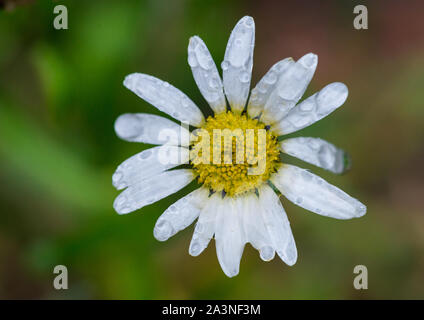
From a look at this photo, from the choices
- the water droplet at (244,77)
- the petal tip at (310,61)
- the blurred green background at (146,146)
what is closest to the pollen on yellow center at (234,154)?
the water droplet at (244,77)

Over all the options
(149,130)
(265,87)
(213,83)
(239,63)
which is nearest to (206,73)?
(213,83)

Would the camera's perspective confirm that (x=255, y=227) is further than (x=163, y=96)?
Yes

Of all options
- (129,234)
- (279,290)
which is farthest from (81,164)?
(279,290)

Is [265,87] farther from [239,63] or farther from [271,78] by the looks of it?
[239,63]

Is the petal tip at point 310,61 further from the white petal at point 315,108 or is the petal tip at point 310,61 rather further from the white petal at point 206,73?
the white petal at point 206,73

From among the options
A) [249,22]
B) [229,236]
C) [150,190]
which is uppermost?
[249,22]

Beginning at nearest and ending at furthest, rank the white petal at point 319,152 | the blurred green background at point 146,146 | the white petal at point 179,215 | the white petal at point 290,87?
the white petal at point 319,152 < the white petal at point 290,87 < the white petal at point 179,215 < the blurred green background at point 146,146

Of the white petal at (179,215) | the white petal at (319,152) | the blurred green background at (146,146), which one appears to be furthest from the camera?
the blurred green background at (146,146)
